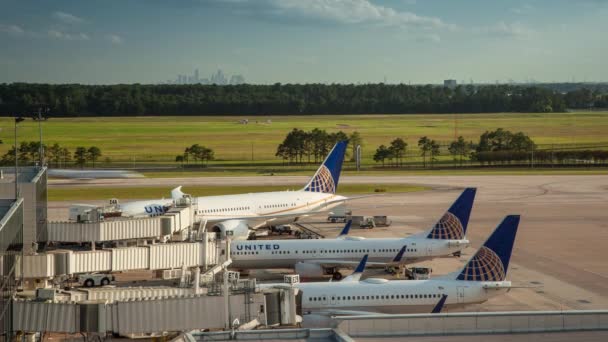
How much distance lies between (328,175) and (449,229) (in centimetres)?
3121

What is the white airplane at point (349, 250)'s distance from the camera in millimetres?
61031

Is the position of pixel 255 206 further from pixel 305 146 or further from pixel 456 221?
pixel 305 146

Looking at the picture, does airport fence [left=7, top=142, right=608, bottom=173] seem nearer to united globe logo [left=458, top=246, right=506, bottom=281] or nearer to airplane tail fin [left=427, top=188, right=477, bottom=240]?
airplane tail fin [left=427, top=188, right=477, bottom=240]

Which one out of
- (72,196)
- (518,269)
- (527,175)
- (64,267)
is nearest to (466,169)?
(527,175)

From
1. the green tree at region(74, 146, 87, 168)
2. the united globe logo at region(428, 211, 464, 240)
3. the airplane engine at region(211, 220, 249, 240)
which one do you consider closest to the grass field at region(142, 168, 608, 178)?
the green tree at region(74, 146, 87, 168)

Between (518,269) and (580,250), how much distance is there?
11.4 meters

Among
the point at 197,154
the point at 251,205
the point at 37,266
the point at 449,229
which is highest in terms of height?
the point at 37,266

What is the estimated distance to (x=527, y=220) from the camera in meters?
93.9

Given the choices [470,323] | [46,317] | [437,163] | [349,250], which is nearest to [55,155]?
[437,163]

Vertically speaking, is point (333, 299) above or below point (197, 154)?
below

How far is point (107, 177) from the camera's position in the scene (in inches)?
5915

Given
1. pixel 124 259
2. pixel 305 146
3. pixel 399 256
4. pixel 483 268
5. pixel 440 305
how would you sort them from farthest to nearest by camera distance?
pixel 305 146, pixel 399 256, pixel 483 268, pixel 440 305, pixel 124 259

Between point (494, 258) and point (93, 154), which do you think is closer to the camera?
Result: point (494, 258)

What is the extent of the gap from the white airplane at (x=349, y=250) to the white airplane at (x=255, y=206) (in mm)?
11995
